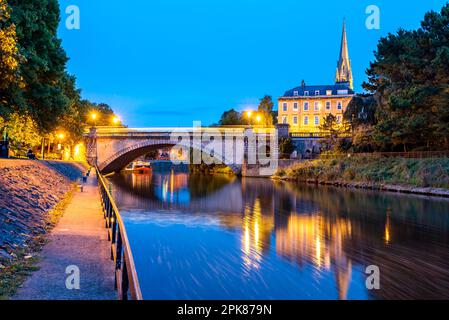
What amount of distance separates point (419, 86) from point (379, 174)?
928 centimetres

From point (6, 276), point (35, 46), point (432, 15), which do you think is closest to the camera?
point (6, 276)

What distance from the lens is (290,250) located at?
13.6m

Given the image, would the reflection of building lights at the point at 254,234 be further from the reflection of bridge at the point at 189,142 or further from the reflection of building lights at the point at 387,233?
the reflection of bridge at the point at 189,142

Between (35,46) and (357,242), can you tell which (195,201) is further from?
(357,242)

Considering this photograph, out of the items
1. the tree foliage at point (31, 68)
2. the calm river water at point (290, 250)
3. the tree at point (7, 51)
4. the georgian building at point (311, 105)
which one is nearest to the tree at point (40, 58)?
the tree foliage at point (31, 68)

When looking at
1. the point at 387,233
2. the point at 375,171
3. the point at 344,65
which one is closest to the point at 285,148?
the point at 375,171

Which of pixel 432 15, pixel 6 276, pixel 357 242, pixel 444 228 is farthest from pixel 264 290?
pixel 432 15

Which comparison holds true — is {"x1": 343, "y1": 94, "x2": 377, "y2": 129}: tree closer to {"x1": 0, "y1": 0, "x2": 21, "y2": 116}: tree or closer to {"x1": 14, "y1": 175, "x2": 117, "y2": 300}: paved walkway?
{"x1": 0, "y1": 0, "x2": 21, "y2": 116}: tree

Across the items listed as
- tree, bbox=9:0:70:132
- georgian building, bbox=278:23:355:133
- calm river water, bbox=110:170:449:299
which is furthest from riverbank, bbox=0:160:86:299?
georgian building, bbox=278:23:355:133

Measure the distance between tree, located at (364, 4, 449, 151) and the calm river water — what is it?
Result: 33.0ft

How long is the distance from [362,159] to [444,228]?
27.0 metres

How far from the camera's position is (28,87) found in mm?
23984

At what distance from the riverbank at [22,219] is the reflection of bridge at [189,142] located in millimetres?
38012

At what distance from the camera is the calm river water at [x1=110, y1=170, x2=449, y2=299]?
31.6 ft
